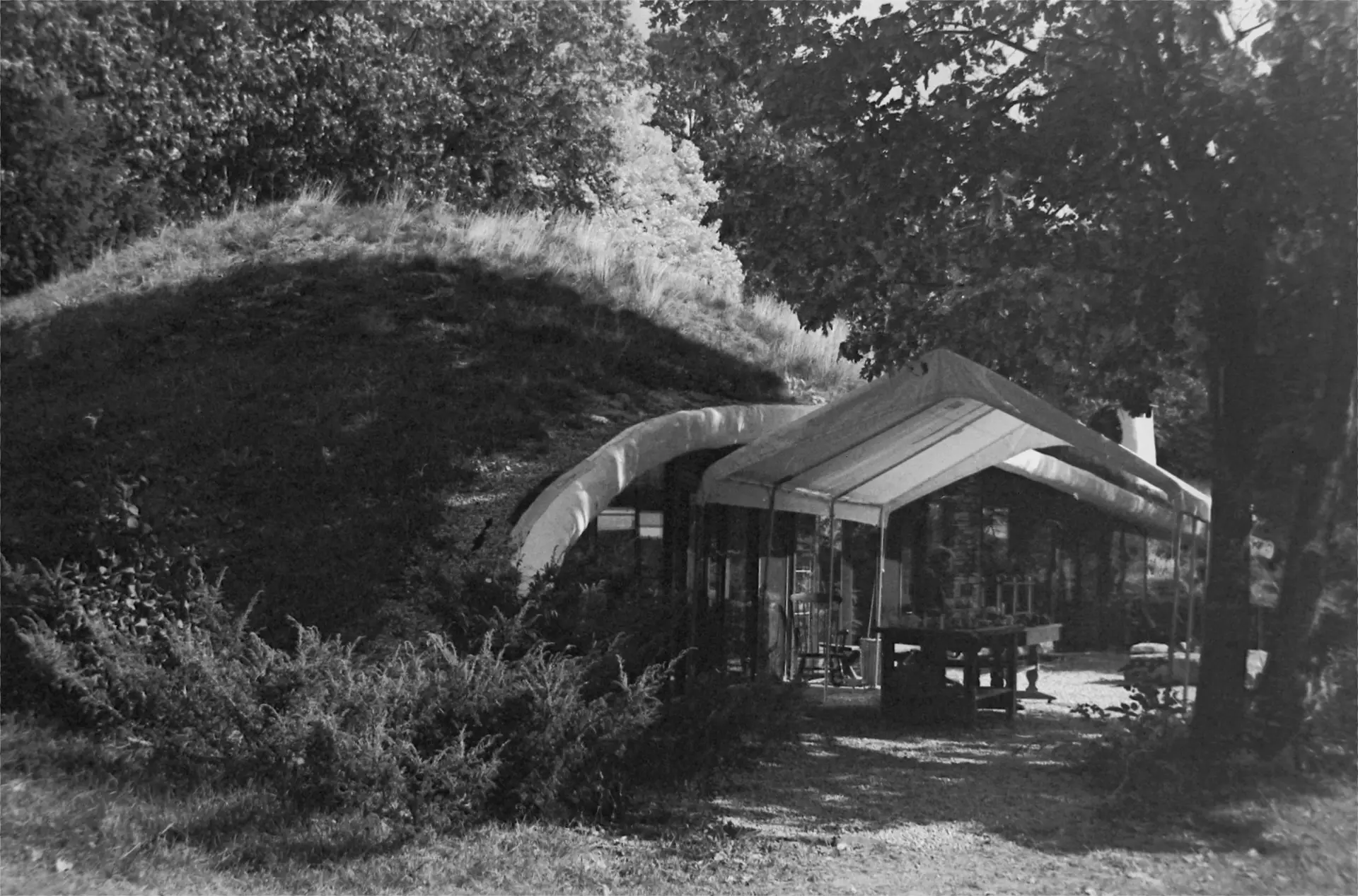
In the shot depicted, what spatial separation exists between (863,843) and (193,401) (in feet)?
21.9

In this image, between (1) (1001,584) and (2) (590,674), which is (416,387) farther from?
(1) (1001,584)

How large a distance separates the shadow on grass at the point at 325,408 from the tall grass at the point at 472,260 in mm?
496

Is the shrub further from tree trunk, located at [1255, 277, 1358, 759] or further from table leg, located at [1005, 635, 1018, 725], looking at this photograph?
tree trunk, located at [1255, 277, 1358, 759]

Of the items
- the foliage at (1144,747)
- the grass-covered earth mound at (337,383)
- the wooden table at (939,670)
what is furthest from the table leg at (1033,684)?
the foliage at (1144,747)

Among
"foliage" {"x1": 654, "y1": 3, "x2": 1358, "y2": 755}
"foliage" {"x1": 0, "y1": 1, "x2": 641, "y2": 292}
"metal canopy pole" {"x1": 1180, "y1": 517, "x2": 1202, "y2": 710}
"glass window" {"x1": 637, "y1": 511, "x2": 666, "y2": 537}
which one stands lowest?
"metal canopy pole" {"x1": 1180, "y1": 517, "x2": 1202, "y2": 710}

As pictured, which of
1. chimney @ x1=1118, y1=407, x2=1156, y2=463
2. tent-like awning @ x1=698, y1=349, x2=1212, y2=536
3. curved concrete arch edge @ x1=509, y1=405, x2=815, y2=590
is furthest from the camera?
chimney @ x1=1118, y1=407, x2=1156, y2=463

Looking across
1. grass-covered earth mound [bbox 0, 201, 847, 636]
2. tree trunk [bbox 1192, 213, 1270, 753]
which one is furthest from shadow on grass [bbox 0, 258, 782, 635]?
tree trunk [bbox 1192, 213, 1270, 753]

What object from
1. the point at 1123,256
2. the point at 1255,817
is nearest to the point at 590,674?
the point at 1255,817

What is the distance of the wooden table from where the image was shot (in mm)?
12070

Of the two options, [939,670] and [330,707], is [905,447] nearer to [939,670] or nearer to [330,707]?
[939,670]

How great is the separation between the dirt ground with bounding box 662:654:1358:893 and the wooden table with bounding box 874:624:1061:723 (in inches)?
65.9

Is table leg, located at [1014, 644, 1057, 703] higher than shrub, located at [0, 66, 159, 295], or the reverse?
shrub, located at [0, 66, 159, 295]

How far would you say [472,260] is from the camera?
1623 cm

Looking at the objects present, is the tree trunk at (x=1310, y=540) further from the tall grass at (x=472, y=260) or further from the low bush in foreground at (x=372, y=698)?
the tall grass at (x=472, y=260)
